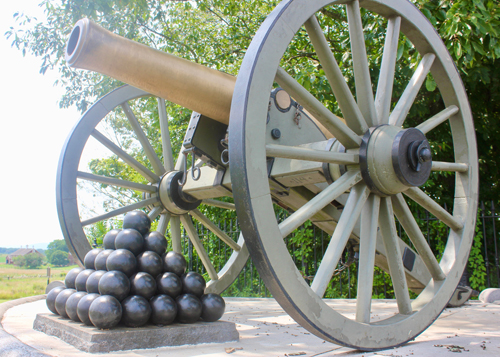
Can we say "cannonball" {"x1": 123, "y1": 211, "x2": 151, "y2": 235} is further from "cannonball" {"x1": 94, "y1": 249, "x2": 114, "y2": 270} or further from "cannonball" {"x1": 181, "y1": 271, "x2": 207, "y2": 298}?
"cannonball" {"x1": 181, "y1": 271, "x2": 207, "y2": 298}

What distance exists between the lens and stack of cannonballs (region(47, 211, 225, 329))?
2832 mm

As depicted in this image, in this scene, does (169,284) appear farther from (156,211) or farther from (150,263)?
(156,211)

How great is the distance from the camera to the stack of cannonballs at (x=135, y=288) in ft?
9.29

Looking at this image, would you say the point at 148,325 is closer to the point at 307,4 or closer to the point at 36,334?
the point at 36,334

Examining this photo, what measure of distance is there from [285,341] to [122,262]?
1.27 meters

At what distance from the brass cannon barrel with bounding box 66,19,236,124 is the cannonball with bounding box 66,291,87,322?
61.5 inches

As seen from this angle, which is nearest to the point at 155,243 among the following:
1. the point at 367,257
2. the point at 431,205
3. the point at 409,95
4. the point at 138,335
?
the point at 138,335

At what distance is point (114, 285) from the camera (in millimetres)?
2873

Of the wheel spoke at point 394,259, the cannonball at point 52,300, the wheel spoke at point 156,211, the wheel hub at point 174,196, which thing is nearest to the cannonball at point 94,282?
the cannonball at point 52,300

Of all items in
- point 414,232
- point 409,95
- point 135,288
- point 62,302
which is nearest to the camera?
point 135,288

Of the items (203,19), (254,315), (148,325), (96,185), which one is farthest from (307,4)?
(96,185)

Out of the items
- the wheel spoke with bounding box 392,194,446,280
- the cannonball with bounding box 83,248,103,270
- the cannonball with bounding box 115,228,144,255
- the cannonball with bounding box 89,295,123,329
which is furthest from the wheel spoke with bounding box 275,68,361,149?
the cannonball with bounding box 83,248,103,270

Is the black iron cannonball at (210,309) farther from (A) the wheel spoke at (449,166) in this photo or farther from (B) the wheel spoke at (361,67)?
(A) the wheel spoke at (449,166)

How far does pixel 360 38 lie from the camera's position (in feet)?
9.52
